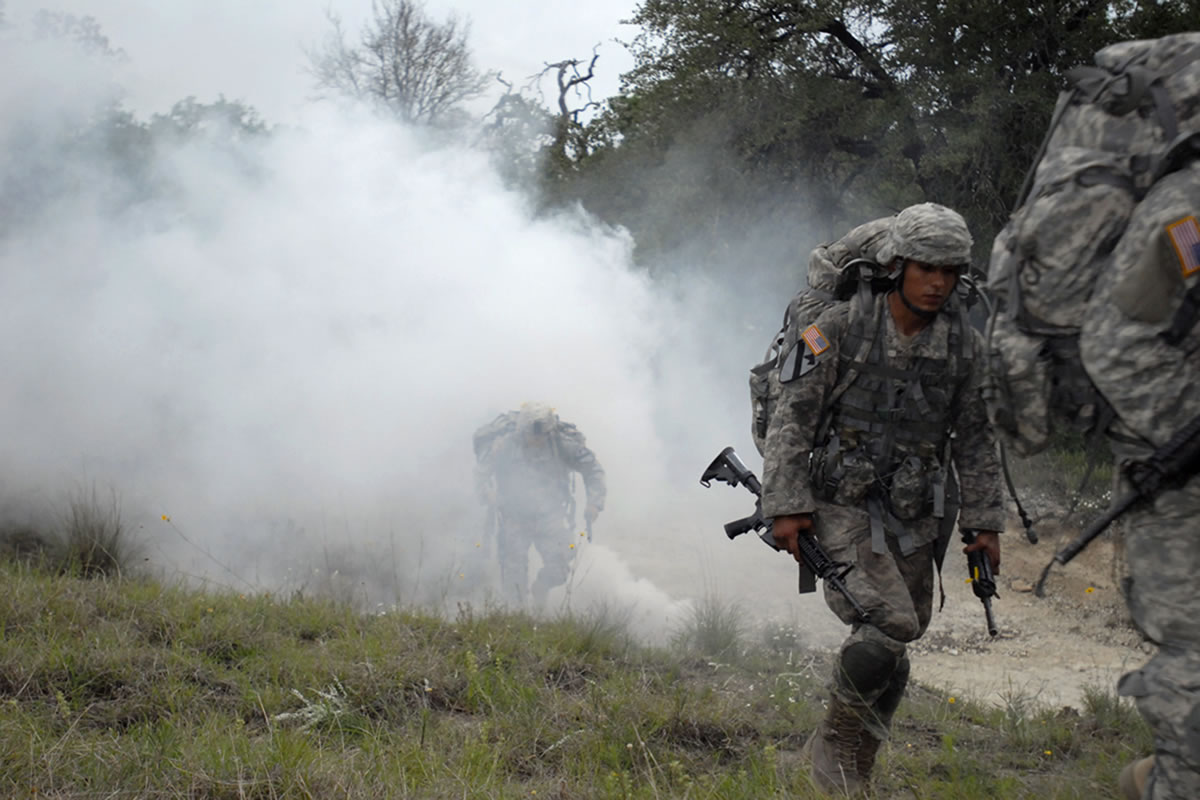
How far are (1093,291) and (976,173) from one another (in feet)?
24.2

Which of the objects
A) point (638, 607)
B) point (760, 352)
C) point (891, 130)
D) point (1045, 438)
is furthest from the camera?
point (760, 352)

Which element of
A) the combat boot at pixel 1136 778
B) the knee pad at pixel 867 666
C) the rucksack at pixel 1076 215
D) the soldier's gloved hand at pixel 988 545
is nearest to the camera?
the rucksack at pixel 1076 215

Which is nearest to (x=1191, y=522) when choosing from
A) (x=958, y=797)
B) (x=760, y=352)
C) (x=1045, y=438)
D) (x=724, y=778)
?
(x=1045, y=438)

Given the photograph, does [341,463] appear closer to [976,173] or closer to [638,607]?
[638,607]

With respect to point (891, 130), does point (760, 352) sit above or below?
below

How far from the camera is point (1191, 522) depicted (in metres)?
2.07

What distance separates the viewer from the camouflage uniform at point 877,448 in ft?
10.7

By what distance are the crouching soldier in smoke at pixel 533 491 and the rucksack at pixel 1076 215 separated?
5.53 meters

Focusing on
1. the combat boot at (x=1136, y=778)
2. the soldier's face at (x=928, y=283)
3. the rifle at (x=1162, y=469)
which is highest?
the soldier's face at (x=928, y=283)

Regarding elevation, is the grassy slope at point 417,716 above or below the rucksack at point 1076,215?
below

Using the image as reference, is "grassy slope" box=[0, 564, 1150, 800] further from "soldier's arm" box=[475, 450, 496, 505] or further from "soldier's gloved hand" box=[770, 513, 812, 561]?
"soldier's arm" box=[475, 450, 496, 505]

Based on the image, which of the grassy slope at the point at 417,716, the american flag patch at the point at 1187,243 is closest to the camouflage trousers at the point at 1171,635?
the american flag patch at the point at 1187,243

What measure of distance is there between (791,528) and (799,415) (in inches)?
14.1

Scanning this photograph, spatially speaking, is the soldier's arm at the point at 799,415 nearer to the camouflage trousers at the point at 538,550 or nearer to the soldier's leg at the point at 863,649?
A: the soldier's leg at the point at 863,649
